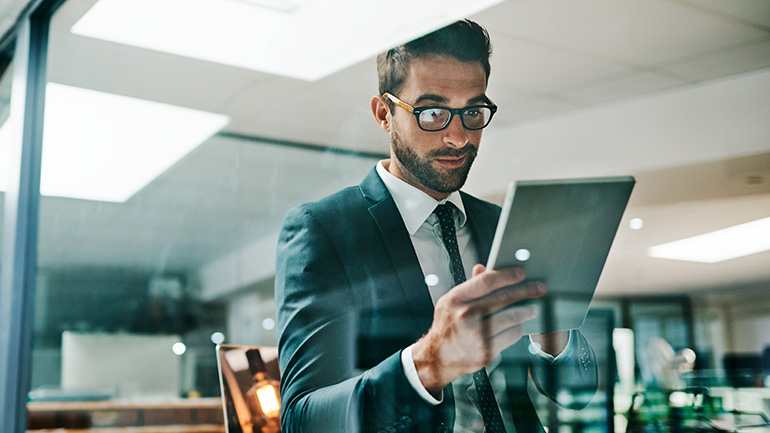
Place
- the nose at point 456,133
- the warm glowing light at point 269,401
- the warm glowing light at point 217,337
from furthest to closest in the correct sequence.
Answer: the warm glowing light at point 217,337, the warm glowing light at point 269,401, the nose at point 456,133

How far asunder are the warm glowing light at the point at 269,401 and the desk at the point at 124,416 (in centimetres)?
124

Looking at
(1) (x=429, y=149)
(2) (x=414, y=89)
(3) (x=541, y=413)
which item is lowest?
(3) (x=541, y=413)

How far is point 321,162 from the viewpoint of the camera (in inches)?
62.7

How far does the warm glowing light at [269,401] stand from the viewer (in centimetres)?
143

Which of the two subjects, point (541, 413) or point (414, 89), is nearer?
point (541, 413)

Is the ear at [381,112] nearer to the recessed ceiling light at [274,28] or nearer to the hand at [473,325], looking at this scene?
the recessed ceiling light at [274,28]

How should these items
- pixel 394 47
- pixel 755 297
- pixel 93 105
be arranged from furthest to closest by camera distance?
pixel 93 105, pixel 394 47, pixel 755 297

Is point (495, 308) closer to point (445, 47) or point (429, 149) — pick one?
point (429, 149)

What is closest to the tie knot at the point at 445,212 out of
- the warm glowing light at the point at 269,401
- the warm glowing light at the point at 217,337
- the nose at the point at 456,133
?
the nose at the point at 456,133

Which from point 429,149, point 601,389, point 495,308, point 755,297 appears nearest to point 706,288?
point 755,297

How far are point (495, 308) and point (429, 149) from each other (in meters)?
0.29

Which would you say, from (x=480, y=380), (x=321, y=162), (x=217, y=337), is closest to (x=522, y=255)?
(x=480, y=380)

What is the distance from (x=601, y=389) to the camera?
2.72 feet

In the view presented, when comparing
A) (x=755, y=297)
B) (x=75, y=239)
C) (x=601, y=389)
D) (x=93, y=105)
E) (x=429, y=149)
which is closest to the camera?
(x=755, y=297)
